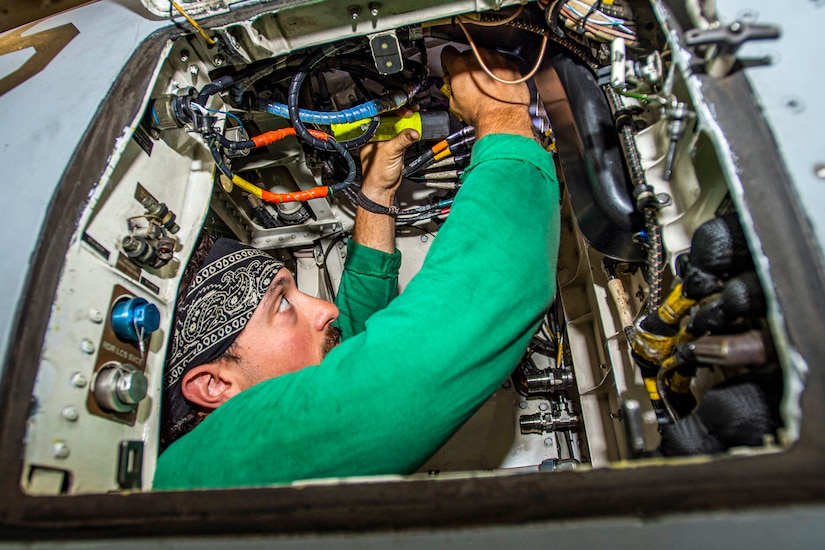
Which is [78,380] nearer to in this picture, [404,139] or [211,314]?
[211,314]

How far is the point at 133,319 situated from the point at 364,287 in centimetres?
64

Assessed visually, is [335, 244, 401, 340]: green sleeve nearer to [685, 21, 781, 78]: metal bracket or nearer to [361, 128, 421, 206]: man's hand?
[361, 128, 421, 206]: man's hand

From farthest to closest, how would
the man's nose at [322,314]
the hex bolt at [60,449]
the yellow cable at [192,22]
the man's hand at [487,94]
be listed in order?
the man's nose at [322,314]
the man's hand at [487,94]
the yellow cable at [192,22]
the hex bolt at [60,449]

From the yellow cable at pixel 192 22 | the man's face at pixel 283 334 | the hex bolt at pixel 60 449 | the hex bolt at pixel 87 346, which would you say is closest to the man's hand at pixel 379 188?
the man's face at pixel 283 334

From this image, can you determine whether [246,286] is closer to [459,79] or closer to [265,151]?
[265,151]

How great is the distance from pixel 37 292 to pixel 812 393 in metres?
1.01

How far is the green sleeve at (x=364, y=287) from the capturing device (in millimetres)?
1395

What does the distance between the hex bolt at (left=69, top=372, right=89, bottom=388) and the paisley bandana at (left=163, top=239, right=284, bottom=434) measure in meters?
0.32

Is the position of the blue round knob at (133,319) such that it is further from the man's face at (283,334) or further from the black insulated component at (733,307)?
the black insulated component at (733,307)

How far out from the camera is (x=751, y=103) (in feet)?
2.03

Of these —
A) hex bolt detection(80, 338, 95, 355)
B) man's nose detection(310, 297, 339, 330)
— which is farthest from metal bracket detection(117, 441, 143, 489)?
man's nose detection(310, 297, 339, 330)

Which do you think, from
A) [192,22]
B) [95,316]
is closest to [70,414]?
[95,316]

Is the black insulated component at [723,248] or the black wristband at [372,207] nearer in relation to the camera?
the black insulated component at [723,248]

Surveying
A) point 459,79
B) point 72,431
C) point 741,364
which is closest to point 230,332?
point 72,431
